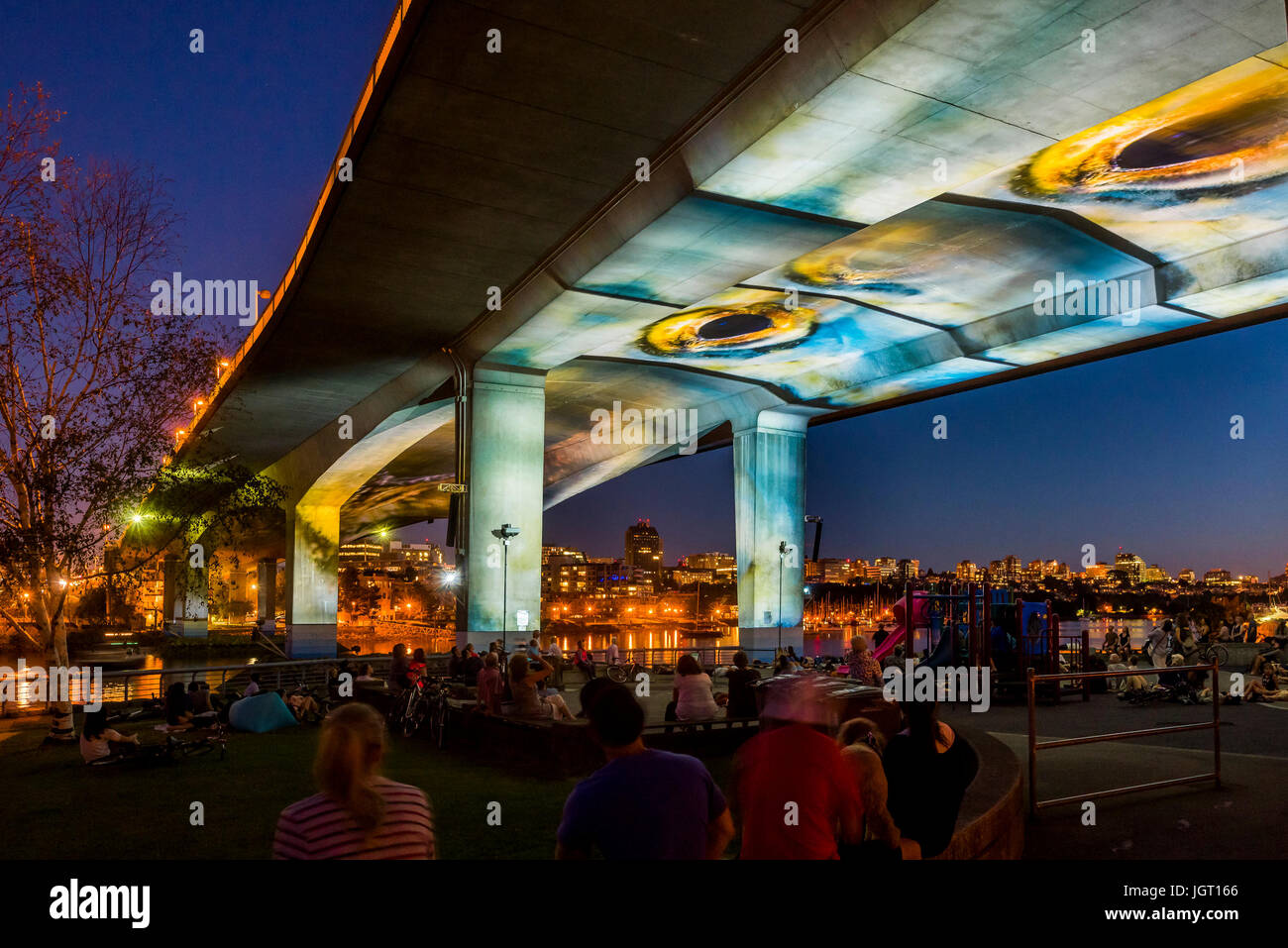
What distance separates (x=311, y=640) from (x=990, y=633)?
45310mm

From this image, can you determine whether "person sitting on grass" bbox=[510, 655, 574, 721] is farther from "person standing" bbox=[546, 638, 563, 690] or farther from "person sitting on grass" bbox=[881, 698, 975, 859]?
"person standing" bbox=[546, 638, 563, 690]

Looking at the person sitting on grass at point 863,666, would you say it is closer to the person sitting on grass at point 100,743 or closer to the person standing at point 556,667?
the person sitting on grass at point 100,743

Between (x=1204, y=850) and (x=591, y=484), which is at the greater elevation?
(x=591, y=484)

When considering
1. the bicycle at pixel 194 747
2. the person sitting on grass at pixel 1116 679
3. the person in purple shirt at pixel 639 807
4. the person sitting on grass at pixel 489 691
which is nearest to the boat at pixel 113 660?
the bicycle at pixel 194 747

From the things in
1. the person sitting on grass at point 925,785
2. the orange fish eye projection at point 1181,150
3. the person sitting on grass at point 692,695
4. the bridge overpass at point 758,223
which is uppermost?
the orange fish eye projection at point 1181,150

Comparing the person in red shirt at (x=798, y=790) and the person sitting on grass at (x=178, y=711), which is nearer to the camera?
the person in red shirt at (x=798, y=790)

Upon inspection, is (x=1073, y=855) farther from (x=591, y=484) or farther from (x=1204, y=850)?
(x=591, y=484)

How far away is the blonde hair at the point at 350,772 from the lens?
314cm

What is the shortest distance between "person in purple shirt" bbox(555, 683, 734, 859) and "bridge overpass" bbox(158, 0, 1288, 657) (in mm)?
10401

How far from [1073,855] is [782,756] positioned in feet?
13.9

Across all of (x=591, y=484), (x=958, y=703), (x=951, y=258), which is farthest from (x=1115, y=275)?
(x=591, y=484)

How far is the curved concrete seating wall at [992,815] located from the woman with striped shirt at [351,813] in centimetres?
276

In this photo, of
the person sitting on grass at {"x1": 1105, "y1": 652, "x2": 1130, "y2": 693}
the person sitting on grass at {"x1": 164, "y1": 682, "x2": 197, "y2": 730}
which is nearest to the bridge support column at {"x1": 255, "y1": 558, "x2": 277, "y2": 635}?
the person sitting on grass at {"x1": 1105, "y1": 652, "x2": 1130, "y2": 693}

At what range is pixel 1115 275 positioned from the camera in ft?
78.1
